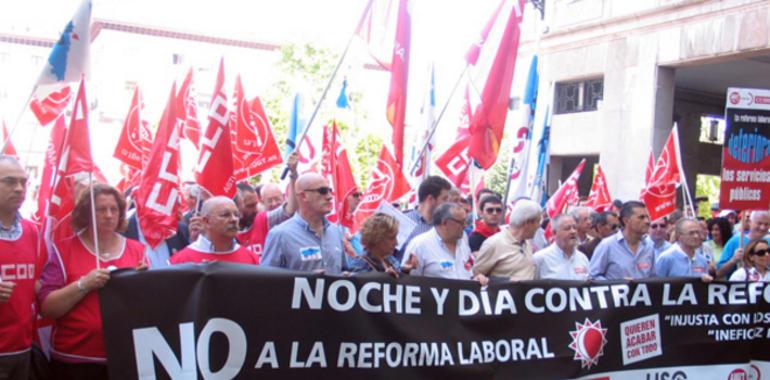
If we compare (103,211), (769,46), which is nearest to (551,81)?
(769,46)

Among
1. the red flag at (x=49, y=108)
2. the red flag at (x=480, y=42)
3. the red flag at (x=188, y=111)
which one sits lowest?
the red flag at (x=49, y=108)

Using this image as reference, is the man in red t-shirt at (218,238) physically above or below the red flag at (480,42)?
below

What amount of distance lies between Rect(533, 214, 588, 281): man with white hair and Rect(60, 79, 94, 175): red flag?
3.79 metres

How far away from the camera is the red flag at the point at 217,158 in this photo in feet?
22.9

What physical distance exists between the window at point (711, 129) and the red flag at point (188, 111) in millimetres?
17365

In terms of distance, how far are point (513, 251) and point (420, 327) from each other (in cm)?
153

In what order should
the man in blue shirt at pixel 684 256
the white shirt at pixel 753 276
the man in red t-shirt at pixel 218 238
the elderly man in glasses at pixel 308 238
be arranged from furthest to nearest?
the man in blue shirt at pixel 684 256
the white shirt at pixel 753 276
the elderly man in glasses at pixel 308 238
the man in red t-shirt at pixel 218 238

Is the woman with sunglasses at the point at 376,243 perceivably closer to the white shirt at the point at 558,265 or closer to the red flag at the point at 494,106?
the white shirt at the point at 558,265

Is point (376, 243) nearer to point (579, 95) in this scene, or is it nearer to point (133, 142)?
point (133, 142)

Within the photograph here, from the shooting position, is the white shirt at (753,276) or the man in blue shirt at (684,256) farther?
the man in blue shirt at (684,256)

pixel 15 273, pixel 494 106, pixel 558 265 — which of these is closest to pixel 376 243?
pixel 558 265

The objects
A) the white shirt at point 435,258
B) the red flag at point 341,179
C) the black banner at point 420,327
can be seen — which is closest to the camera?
the black banner at point 420,327

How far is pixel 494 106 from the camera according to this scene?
871cm

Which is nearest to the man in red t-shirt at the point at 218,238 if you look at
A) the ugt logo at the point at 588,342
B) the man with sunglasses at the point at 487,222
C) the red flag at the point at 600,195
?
the ugt logo at the point at 588,342
